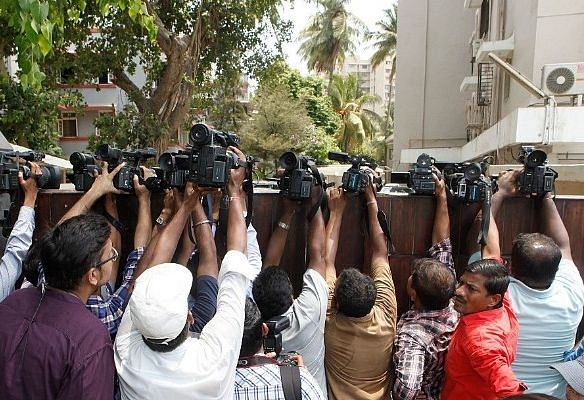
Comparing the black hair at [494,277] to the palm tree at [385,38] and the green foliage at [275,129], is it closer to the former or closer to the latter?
the green foliage at [275,129]

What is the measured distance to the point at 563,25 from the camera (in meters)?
6.98

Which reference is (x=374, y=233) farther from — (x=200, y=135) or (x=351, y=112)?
(x=351, y=112)

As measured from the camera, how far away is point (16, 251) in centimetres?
232

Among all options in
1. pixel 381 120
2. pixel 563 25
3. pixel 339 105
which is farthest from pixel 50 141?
pixel 381 120

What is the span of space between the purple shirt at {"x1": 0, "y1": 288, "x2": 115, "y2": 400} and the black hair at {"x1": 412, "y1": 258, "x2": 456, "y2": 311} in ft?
4.57

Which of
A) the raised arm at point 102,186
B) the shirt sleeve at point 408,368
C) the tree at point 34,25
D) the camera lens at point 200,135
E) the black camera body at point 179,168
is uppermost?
the tree at point 34,25

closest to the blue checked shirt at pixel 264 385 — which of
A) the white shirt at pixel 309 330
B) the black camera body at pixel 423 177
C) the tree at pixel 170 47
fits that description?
the white shirt at pixel 309 330

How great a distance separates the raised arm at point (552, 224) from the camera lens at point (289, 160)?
1.54 m

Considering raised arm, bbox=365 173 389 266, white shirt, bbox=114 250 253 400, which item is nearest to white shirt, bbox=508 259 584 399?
raised arm, bbox=365 173 389 266

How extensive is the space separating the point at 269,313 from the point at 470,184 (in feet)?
4.86

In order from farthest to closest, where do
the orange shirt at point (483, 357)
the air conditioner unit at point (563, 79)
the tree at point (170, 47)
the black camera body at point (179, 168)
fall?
the tree at point (170, 47)
the air conditioner unit at point (563, 79)
the black camera body at point (179, 168)
the orange shirt at point (483, 357)

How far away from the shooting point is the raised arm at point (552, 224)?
9.07 feet

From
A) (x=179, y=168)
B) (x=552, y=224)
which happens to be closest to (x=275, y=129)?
(x=552, y=224)

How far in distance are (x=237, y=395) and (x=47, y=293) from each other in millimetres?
739
